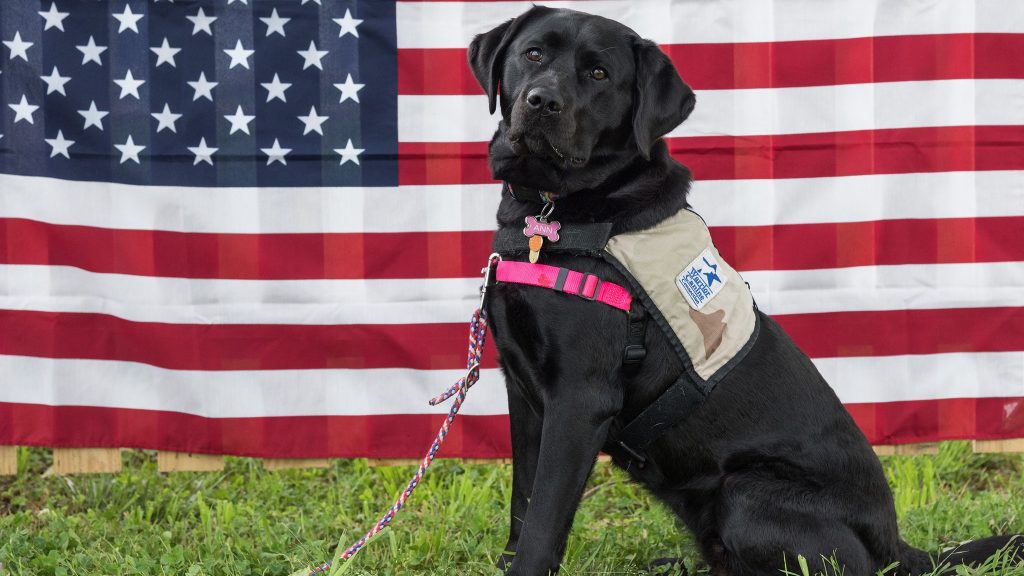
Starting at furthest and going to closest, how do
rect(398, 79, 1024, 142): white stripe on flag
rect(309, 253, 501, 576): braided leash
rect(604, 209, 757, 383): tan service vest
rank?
rect(398, 79, 1024, 142): white stripe on flag, rect(309, 253, 501, 576): braided leash, rect(604, 209, 757, 383): tan service vest

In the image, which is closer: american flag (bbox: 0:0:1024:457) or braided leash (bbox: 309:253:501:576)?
braided leash (bbox: 309:253:501:576)

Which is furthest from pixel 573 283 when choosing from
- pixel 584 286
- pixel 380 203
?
pixel 380 203

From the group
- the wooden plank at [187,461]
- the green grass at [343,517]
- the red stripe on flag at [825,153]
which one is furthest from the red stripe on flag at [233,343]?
the red stripe on flag at [825,153]

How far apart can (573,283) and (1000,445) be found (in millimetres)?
2217

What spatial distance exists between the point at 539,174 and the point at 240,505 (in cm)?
167

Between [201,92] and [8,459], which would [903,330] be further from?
[8,459]

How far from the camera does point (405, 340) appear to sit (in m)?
3.51

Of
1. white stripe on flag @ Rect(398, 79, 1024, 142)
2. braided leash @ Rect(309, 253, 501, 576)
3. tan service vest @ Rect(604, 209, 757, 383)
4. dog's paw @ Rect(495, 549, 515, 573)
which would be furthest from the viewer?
white stripe on flag @ Rect(398, 79, 1024, 142)

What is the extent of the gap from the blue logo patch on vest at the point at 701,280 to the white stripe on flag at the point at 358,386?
1.28m

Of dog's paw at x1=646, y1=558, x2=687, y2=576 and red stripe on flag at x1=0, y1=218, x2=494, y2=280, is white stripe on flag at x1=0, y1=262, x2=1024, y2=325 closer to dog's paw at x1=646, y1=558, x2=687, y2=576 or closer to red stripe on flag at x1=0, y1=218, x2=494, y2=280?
red stripe on flag at x1=0, y1=218, x2=494, y2=280

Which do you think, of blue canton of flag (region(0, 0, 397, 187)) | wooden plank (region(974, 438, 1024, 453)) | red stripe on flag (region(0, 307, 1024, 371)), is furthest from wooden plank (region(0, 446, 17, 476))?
wooden plank (region(974, 438, 1024, 453))

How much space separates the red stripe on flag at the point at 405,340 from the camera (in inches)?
136

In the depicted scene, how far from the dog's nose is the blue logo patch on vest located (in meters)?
0.52

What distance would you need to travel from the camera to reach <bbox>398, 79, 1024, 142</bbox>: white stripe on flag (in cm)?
346
